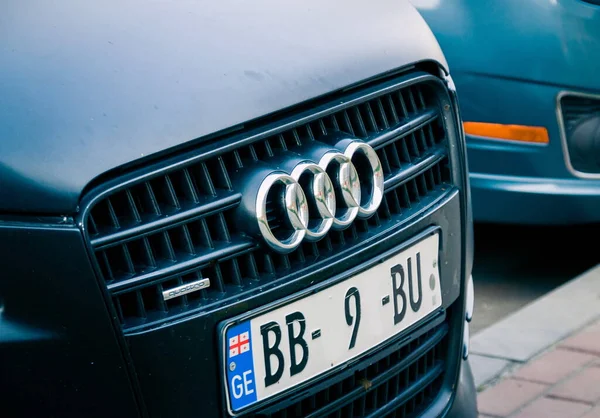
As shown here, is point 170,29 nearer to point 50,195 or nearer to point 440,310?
point 50,195

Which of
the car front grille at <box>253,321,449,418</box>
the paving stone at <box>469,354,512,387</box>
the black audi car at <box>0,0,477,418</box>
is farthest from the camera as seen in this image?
the paving stone at <box>469,354,512,387</box>

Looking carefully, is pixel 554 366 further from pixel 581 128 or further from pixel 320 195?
pixel 320 195

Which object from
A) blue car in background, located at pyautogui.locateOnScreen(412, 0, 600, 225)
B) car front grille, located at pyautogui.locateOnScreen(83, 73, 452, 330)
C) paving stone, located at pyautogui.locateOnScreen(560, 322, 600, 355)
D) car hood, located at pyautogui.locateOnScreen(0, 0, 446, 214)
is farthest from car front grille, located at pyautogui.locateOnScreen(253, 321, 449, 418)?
blue car in background, located at pyautogui.locateOnScreen(412, 0, 600, 225)

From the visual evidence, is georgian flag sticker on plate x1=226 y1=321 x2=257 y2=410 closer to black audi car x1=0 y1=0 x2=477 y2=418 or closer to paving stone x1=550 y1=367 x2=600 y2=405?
black audi car x1=0 y1=0 x2=477 y2=418

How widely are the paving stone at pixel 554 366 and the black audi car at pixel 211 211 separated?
3.76 feet

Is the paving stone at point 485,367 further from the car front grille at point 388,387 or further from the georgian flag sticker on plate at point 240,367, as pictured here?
the georgian flag sticker on plate at point 240,367

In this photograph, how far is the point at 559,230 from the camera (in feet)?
15.0

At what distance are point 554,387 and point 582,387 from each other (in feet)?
0.26

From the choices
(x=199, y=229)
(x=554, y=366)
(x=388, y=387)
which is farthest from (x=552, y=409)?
(x=199, y=229)

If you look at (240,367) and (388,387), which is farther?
(388,387)

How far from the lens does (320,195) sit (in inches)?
65.9

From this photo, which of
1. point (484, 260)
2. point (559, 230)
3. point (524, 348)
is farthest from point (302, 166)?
point (559, 230)

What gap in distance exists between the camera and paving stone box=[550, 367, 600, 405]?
2.91 m

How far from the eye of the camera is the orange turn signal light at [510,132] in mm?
3773
